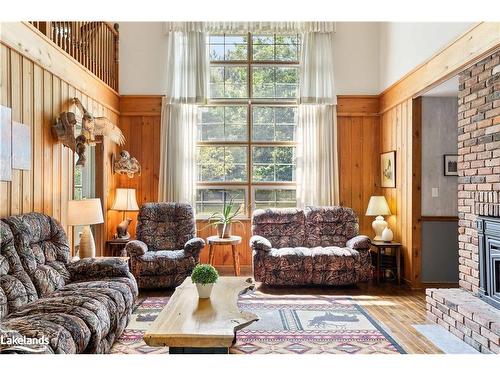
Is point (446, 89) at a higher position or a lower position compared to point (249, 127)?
higher

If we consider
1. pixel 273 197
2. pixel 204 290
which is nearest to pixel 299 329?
pixel 204 290

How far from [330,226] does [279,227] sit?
0.69 m

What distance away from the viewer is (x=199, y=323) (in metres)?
2.59

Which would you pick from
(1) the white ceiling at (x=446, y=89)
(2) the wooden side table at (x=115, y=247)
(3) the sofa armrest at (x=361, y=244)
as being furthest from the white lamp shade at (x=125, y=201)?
(1) the white ceiling at (x=446, y=89)

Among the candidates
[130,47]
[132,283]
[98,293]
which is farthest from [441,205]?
[130,47]

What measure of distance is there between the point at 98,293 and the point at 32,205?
123 cm

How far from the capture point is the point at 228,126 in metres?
6.48

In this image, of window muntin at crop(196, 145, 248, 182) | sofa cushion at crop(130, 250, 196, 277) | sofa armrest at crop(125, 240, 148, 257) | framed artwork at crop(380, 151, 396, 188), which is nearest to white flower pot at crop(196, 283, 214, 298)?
sofa cushion at crop(130, 250, 196, 277)

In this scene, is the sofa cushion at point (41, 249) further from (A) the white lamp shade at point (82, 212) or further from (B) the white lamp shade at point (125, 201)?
(B) the white lamp shade at point (125, 201)

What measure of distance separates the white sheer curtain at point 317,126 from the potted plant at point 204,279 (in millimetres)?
3333

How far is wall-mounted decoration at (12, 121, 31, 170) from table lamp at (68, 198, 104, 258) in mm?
651

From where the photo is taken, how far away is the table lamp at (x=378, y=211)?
19.1 ft

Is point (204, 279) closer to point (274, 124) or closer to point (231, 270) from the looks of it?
point (231, 270)
